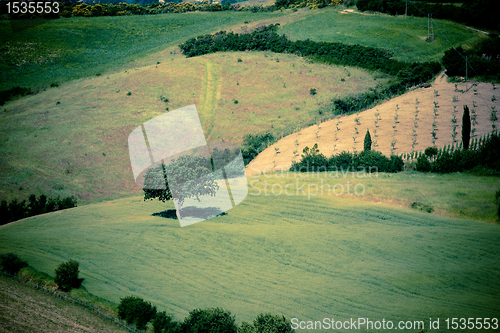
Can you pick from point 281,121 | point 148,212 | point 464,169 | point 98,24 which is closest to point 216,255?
point 148,212

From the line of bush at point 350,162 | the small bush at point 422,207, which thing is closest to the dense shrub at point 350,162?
the line of bush at point 350,162

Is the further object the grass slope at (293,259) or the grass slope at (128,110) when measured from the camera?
the grass slope at (128,110)

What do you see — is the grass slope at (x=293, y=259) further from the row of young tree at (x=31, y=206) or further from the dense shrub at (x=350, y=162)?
the dense shrub at (x=350, y=162)

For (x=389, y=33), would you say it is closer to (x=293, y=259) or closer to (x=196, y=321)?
(x=293, y=259)

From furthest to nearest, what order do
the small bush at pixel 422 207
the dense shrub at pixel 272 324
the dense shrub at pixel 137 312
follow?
the small bush at pixel 422 207 < the dense shrub at pixel 137 312 < the dense shrub at pixel 272 324

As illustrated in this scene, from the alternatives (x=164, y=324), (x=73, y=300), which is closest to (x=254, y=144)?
(x=73, y=300)

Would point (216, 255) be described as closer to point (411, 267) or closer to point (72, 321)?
point (72, 321)
